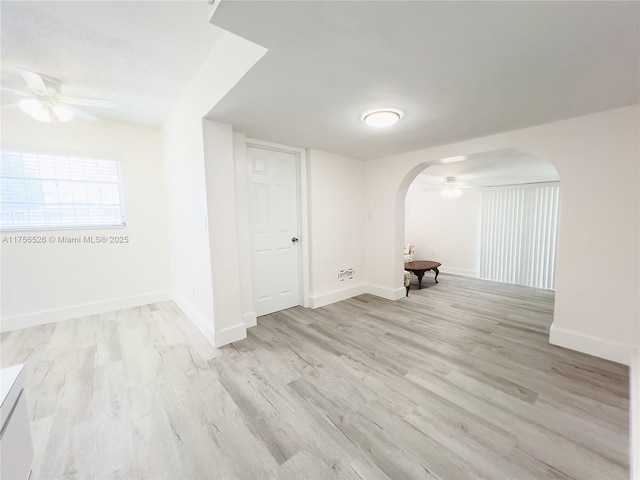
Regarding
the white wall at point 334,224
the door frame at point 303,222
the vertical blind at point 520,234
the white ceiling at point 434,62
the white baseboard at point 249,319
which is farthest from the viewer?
the vertical blind at point 520,234

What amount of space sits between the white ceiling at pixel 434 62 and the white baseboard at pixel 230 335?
83.1 inches

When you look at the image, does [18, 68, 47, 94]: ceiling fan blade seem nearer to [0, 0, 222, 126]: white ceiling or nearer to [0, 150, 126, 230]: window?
[0, 0, 222, 126]: white ceiling

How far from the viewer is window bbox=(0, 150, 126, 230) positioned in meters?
2.93

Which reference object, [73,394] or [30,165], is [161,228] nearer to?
[30,165]

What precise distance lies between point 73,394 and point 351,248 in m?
3.44

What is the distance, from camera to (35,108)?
228 centimetres

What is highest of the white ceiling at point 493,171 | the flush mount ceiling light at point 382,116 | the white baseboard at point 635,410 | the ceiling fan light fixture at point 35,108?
the ceiling fan light fixture at point 35,108

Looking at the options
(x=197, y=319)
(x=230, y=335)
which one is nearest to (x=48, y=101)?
(x=197, y=319)

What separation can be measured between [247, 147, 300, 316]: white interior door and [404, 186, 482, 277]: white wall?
4557 mm

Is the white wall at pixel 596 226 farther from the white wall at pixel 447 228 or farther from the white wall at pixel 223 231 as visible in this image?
the white wall at pixel 447 228

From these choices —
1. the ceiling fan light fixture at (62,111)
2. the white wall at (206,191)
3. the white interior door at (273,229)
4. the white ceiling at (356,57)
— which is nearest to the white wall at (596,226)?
the white ceiling at (356,57)

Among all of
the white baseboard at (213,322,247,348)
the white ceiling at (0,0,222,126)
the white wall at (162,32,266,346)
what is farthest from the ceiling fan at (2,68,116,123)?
the white baseboard at (213,322,247,348)

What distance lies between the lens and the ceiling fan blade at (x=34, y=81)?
1.93m

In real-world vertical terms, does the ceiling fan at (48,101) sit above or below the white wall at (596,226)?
above
